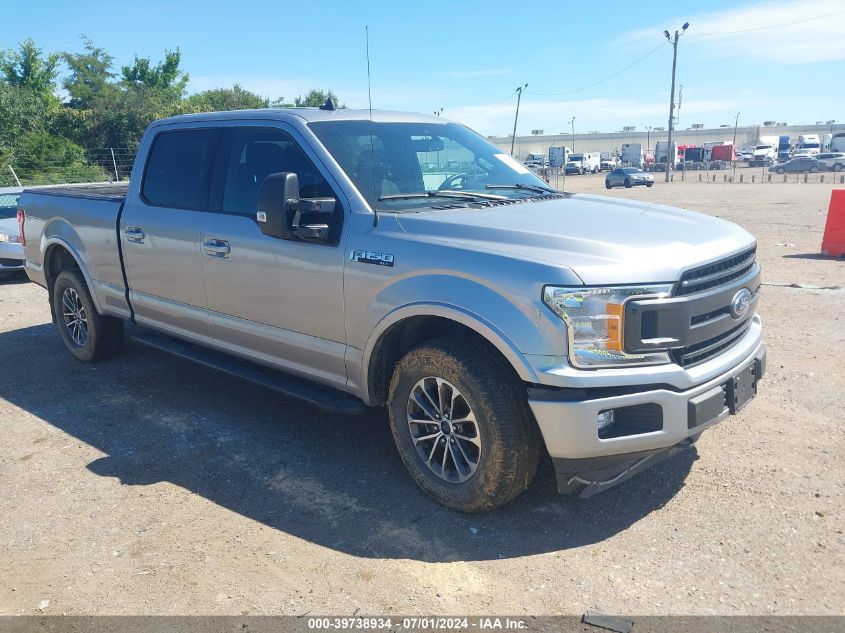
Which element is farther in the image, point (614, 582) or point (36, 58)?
point (36, 58)

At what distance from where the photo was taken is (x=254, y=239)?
445cm

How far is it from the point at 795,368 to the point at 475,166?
3147 millimetres

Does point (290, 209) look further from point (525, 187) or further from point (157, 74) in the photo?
point (157, 74)

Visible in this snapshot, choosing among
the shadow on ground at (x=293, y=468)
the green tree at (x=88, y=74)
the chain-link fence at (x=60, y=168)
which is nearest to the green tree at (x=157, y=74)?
the green tree at (x=88, y=74)

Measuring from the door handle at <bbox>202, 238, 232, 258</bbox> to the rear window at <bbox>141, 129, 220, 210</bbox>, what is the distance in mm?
305

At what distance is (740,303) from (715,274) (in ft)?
1.00

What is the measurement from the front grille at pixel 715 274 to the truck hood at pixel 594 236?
0.04m

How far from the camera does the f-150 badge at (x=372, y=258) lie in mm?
3746

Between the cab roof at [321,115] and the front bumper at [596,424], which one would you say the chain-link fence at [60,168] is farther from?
the front bumper at [596,424]

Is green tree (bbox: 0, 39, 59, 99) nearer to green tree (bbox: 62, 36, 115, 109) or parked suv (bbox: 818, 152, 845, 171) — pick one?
green tree (bbox: 62, 36, 115, 109)

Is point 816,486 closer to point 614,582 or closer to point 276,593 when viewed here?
point 614,582

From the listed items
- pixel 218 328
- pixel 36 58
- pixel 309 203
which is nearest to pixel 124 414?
pixel 218 328

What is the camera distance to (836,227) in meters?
11.0

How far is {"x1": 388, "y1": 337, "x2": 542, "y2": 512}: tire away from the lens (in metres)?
3.41
